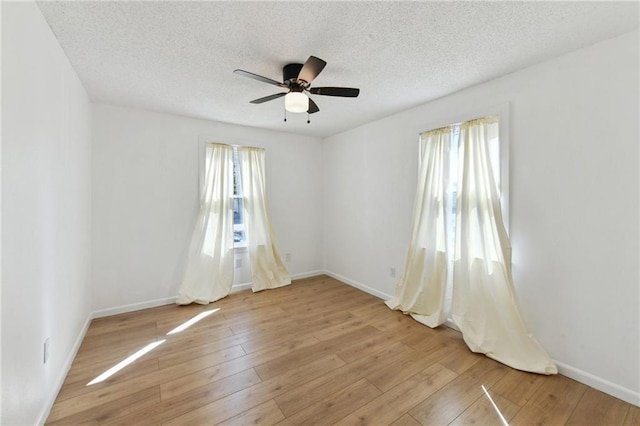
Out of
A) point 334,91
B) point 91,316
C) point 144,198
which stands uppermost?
point 334,91

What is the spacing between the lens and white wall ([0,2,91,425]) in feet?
4.02

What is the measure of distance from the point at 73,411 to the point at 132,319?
1431 mm

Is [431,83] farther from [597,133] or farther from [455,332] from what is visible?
[455,332]

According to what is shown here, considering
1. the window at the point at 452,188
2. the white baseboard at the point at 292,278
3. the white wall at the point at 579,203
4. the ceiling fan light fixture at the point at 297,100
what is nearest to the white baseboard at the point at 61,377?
the white baseboard at the point at 292,278

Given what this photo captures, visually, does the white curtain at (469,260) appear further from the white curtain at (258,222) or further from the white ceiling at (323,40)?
the white curtain at (258,222)

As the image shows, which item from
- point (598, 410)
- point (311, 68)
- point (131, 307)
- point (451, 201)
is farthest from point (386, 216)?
point (131, 307)

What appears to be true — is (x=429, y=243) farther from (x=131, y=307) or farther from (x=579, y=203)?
(x=131, y=307)

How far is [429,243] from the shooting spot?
2994 millimetres

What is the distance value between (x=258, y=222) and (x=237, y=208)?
15.1 inches

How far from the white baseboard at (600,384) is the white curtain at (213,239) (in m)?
3.64

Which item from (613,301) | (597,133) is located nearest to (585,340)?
(613,301)

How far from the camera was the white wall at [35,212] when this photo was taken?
122 centimetres

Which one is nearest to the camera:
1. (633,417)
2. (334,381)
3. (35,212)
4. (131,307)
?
(35,212)

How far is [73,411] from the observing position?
5.47 feet
